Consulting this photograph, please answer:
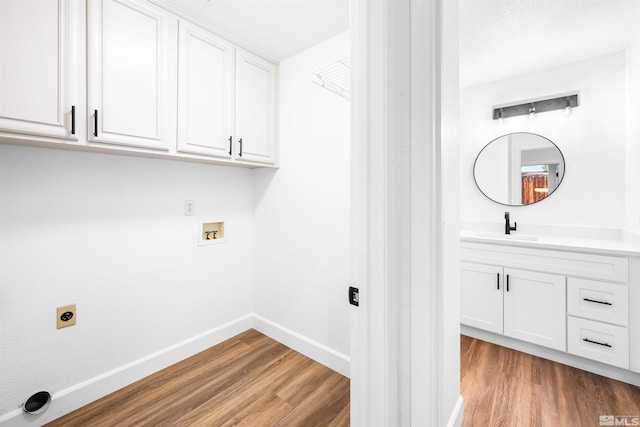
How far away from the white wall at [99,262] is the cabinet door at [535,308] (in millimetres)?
2230

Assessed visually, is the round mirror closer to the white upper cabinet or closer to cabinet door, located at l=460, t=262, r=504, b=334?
cabinet door, located at l=460, t=262, r=504, b=334

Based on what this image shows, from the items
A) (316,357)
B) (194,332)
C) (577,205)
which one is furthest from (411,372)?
(577,205)

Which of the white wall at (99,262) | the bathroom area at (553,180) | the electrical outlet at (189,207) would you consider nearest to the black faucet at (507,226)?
the bathroom area at (553,180)

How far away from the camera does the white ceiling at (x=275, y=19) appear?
1.60 m

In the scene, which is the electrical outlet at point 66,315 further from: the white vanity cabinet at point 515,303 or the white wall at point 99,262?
the white vanity cabinet at point 515,303

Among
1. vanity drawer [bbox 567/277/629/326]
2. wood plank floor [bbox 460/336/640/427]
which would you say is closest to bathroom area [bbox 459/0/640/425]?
vanity drawer [bbox 567/277/629/326]

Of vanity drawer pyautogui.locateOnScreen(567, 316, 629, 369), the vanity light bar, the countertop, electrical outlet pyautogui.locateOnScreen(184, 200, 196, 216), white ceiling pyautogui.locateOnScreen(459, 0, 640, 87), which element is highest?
white ceiling pyautogui.locateOnScreen(459, 0, 640, 87)

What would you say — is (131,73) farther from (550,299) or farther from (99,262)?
(550,299)

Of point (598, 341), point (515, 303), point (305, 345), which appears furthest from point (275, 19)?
point (598, 341)

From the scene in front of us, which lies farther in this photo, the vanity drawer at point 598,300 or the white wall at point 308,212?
the white wall at point 308,212

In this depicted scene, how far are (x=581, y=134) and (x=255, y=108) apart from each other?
266cm

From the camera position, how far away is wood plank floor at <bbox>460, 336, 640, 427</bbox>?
1511 millimetres

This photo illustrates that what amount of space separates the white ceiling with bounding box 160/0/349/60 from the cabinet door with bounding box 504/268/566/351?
218 centimetres

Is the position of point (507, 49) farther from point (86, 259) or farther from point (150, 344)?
point (150, 344)
